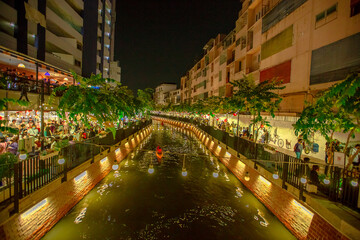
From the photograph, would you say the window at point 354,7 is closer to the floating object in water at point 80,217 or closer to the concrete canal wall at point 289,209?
the concrete canal wall at point 289,209

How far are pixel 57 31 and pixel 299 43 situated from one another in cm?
2921

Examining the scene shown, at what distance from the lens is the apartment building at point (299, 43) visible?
44.3 ft

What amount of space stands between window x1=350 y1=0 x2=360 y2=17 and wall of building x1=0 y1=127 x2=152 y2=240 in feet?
63.7

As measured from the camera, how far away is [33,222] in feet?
22.7

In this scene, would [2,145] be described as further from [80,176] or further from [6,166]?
[6,166]

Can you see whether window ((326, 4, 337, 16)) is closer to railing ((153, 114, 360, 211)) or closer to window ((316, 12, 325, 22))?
window ((316, 12, 325, 22))

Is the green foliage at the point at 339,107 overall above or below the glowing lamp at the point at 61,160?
above

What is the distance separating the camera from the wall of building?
6.18m

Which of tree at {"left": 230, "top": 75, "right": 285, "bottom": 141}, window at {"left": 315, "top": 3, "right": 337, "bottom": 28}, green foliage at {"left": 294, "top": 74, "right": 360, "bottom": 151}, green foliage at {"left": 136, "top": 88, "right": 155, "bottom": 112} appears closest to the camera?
green foliage at {"left": 294, "top": 74, "right": 360, "bottom": 151}

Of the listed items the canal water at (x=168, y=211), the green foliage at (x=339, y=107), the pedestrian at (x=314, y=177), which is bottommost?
the canal water at (x=168, y=211)

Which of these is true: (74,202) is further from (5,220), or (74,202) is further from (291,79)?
(291,79)

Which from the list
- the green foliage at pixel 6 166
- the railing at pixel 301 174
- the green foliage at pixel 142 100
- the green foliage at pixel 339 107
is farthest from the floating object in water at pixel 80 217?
the green foliage at pixel 142 100

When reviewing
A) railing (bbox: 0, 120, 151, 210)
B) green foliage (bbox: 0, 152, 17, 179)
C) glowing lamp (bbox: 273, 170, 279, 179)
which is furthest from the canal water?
green foliage (bbox: 0, 152, 17, 179)

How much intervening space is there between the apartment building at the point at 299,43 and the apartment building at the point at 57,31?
24.4 meters
